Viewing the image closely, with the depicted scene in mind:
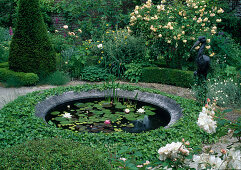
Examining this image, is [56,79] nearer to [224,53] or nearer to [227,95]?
[227,95]

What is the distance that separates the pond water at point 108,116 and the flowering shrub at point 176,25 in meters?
2.68

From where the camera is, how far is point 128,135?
382 cm

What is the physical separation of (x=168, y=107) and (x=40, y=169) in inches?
140

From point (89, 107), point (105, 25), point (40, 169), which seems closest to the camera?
point (40, 169)

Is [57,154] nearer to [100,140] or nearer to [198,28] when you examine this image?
[100,140]

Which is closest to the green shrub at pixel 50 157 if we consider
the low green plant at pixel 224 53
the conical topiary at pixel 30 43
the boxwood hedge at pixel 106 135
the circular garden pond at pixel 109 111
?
the boxwood hedge at pixel 106 135

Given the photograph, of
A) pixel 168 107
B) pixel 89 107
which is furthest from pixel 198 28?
pixel 89 107

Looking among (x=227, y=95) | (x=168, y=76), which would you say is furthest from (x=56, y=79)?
(x=227, y=95)

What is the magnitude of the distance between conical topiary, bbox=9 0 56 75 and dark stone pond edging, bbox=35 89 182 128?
6.01 feet

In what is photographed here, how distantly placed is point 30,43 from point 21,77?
95 centimetres

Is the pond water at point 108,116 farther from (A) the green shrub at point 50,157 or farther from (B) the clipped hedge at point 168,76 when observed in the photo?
(B) the clipped hedge at point 168,76

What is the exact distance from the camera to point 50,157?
246cm

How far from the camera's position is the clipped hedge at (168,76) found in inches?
282

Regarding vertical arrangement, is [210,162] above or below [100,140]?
above
